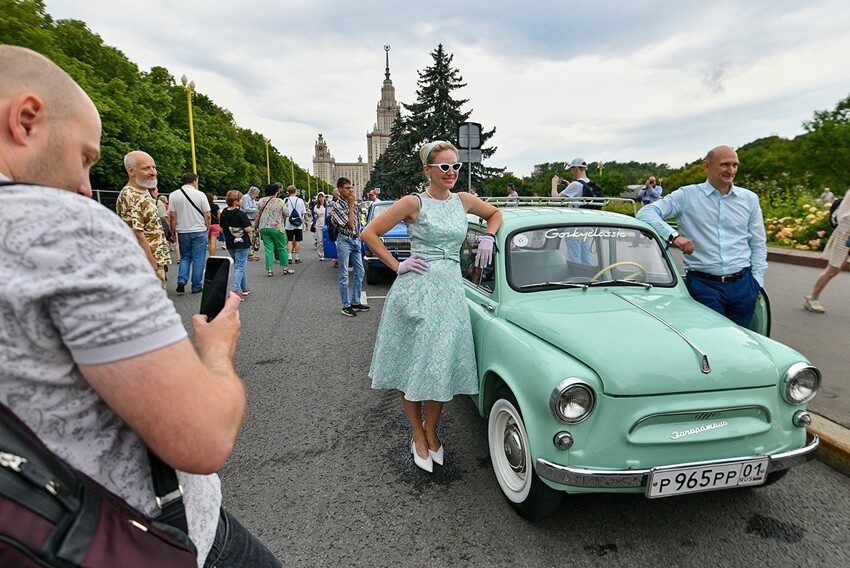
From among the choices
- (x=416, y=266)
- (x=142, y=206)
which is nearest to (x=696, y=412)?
(x=416, y=266)

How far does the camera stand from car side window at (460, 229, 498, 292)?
355cm

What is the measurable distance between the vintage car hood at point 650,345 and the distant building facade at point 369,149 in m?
136

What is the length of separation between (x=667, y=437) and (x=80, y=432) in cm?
236

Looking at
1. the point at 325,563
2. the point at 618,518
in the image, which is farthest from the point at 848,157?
the point at 325,563

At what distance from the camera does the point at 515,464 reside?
285cm

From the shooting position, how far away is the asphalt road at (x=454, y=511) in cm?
245

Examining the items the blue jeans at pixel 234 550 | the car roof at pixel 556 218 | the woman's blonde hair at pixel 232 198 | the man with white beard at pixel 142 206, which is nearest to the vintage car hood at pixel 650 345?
the car roof at pixel 556 218

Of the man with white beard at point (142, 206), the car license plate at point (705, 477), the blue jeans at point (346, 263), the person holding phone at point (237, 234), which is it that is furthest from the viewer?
the person holding phone at point (237, 234)

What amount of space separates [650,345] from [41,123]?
2521 millimetres

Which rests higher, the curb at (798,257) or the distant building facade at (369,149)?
the distant building facade at (369,149)

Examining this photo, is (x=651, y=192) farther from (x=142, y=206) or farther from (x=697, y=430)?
(x=697, y=430)

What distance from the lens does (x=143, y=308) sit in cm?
79

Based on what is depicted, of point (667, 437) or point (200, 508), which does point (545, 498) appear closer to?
point (667, 437)

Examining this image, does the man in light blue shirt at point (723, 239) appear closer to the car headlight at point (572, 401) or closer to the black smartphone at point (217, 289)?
the car headlight at point (572, 401)
